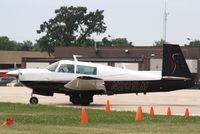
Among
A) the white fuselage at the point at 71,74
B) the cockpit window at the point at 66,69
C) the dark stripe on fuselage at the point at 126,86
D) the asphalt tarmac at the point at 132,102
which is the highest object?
the cockpit window at the point at 66,69

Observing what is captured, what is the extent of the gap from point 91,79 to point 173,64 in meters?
4.80

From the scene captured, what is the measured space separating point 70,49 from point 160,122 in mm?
76626

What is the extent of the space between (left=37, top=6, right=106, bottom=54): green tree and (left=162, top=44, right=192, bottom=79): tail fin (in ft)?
331

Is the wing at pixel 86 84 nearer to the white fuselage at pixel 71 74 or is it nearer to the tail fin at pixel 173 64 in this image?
the white fuselage at pixel 71 74

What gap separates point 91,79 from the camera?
29000mm

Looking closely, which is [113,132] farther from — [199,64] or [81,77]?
[199,64]

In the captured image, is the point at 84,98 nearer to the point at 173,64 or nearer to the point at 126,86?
the point at 126,86

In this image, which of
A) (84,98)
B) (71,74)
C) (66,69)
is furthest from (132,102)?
(66,69)

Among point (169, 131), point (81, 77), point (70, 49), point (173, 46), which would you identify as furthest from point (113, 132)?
point (70, 49)

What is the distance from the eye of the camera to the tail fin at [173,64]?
31062 millimetres

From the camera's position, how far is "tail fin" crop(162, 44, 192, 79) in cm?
3106

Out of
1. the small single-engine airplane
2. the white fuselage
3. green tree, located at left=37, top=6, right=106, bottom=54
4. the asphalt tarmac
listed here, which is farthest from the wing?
green tree, located at left=37, top=6, right=106, bottom=54

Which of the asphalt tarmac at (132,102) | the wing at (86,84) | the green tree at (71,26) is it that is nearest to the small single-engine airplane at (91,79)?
the wing at (86,84)

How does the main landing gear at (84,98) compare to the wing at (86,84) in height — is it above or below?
below
